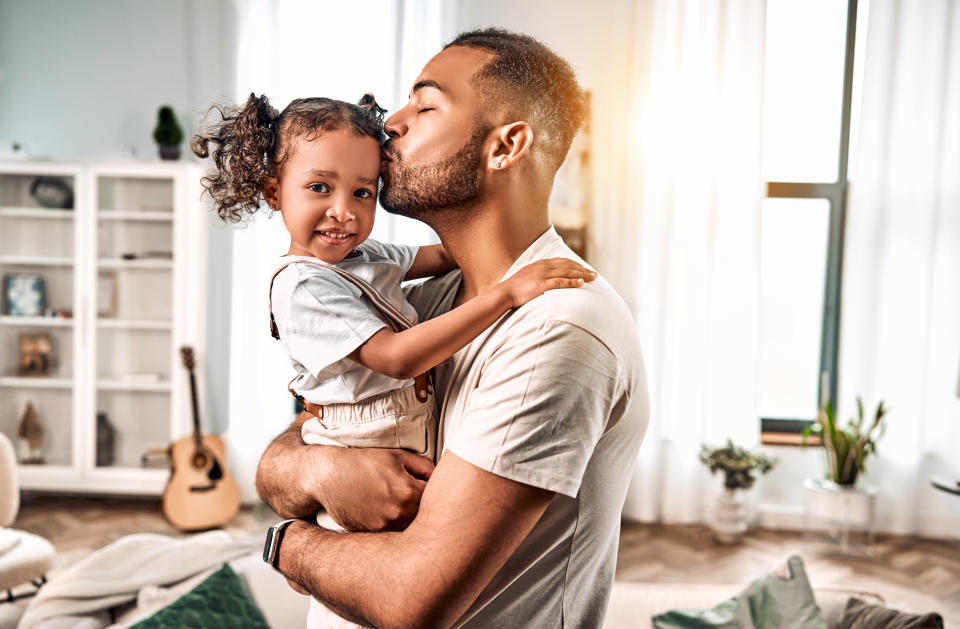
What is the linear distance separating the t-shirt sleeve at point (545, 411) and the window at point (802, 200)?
3698 millimetres

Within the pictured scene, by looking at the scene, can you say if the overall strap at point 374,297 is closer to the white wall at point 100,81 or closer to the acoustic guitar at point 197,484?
the acoustic guitar at point 197,484

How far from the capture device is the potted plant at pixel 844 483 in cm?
381

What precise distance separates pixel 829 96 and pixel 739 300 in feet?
4.59

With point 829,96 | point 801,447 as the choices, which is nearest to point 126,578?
point 801,447

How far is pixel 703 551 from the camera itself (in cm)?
384

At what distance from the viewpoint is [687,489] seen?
4.29 m

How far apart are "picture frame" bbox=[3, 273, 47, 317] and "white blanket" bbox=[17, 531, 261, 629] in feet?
8.12

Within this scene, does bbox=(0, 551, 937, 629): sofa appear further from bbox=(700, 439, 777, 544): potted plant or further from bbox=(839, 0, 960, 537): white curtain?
bbox=(839, 0, 960, 537): white curtain

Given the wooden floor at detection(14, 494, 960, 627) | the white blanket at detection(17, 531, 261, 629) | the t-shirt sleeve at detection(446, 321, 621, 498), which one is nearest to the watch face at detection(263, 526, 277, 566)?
the t-shirt sleeve at detection(446, 321, 621, 498)

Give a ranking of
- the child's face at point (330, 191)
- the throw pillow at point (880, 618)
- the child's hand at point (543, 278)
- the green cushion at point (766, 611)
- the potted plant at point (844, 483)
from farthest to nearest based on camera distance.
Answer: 1. the potted plant at point (844, 483)
2. the green cushion at point (766, 611)
3. the throw pillow at point (880, 618)
4. the child's face at point (330, 191)
5. the child's hand at point (543, 278)

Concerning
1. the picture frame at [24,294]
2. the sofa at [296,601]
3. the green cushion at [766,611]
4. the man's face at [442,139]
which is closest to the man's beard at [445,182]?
the man's face at [442,139]

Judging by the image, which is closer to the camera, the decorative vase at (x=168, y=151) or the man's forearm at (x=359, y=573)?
the man's forearm at (x=359, y=573)

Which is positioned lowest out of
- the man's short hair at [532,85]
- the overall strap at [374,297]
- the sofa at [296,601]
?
Result: the sofa at [296,601]

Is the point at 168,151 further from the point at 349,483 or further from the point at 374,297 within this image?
the point at 349,483
